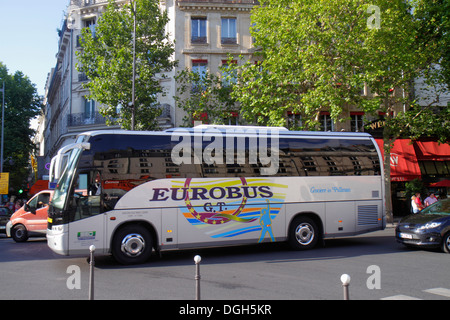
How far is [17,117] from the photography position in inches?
1801

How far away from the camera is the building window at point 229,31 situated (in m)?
29.6

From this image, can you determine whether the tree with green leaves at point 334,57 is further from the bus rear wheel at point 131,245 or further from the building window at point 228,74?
the bus rear wheel at point 131,245

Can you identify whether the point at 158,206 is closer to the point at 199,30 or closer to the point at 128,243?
the point at 128,243

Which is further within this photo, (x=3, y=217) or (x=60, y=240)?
(x=3, y=217)

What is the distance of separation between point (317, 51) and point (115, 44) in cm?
1142

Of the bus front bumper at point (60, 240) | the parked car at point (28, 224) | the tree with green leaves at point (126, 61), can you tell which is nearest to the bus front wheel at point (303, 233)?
the bus front bumper at point (60, 240)

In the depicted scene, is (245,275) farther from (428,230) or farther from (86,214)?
(428,230)

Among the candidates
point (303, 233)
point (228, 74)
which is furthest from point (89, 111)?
point (303, 233)

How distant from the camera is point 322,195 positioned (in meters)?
12.8

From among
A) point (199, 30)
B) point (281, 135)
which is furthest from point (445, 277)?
point (199, 30)

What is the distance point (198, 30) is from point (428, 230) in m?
22.2

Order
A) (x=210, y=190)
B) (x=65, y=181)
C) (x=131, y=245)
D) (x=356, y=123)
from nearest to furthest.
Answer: (x=65, y=181) < (x=131, y=245) < (x=210, y=190) < (x=356, y=123)

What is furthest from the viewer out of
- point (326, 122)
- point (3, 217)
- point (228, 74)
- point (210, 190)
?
point (326, 122)
